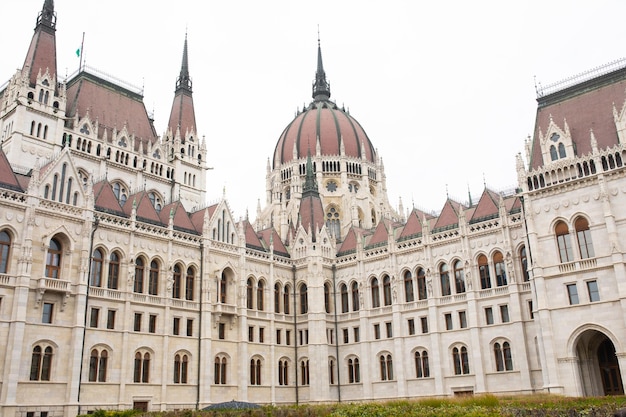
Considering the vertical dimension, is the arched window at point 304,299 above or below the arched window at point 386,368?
above

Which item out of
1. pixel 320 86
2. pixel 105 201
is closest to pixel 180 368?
pixel 105 201

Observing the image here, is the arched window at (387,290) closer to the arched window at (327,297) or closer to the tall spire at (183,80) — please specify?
the arched window at (327,297)

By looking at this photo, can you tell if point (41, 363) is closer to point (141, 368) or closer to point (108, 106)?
point (141, 368)

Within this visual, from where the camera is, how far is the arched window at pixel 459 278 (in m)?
41.9

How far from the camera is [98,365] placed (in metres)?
35.2

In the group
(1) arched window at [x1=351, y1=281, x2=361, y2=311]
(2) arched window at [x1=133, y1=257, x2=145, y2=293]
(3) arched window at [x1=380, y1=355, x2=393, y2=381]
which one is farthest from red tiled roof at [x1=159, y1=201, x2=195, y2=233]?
(3) arched window at [x1=380, y1=355, x2=393, y2=381]

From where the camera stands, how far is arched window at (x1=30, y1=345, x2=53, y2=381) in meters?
32.6

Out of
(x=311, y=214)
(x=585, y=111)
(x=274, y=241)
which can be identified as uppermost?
(x=585, y=111)

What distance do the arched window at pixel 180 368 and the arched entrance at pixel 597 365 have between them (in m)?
24.5

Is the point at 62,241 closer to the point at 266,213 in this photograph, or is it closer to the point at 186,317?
the point at 186,317

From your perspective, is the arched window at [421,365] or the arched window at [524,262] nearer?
the arched window at [524,262]

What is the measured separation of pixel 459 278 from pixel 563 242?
8828 mm

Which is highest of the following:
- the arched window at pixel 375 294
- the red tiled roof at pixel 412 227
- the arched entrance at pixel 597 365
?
the red tiled roof at pixel 412 227

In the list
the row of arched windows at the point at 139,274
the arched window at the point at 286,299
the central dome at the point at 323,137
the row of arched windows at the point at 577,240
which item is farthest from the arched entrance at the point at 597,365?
the central dome at the point at 323,137
